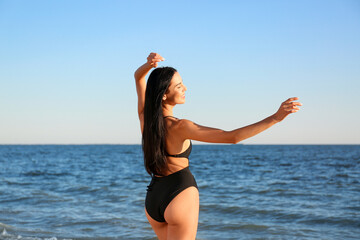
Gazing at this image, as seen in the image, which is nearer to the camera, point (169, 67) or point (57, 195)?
point (169, 67)

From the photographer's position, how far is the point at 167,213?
9.09ft

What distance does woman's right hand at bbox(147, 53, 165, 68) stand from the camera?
292 cm

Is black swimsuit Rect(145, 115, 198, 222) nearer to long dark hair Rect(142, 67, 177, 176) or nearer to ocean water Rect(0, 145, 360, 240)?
long dark hair Rect(142, 67, 177, 176)

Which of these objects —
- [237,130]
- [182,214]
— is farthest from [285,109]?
[182,214]

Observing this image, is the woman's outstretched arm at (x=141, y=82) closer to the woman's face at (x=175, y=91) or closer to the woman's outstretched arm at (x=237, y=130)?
the woman's face at (x=175, y=91)

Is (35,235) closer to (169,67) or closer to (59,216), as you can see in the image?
(59,216)

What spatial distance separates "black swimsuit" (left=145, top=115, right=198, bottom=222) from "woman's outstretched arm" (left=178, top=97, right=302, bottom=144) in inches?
11.5

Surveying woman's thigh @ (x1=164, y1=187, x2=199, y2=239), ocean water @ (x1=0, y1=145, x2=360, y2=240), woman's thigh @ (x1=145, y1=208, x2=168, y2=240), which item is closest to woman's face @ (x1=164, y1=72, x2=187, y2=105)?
woman's thigh @ (x1=164, y1=187, x2=199, y2=239)

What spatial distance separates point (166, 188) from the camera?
2812 mm

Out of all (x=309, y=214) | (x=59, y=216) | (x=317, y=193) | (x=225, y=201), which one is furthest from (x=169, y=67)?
(x=317, y=193)

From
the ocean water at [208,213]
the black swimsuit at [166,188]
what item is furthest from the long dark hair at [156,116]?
the ocean water at [208,213]

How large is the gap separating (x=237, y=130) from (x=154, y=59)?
89cm

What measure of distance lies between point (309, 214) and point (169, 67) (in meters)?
8.37

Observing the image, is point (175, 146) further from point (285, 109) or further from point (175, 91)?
point (285, 109)
